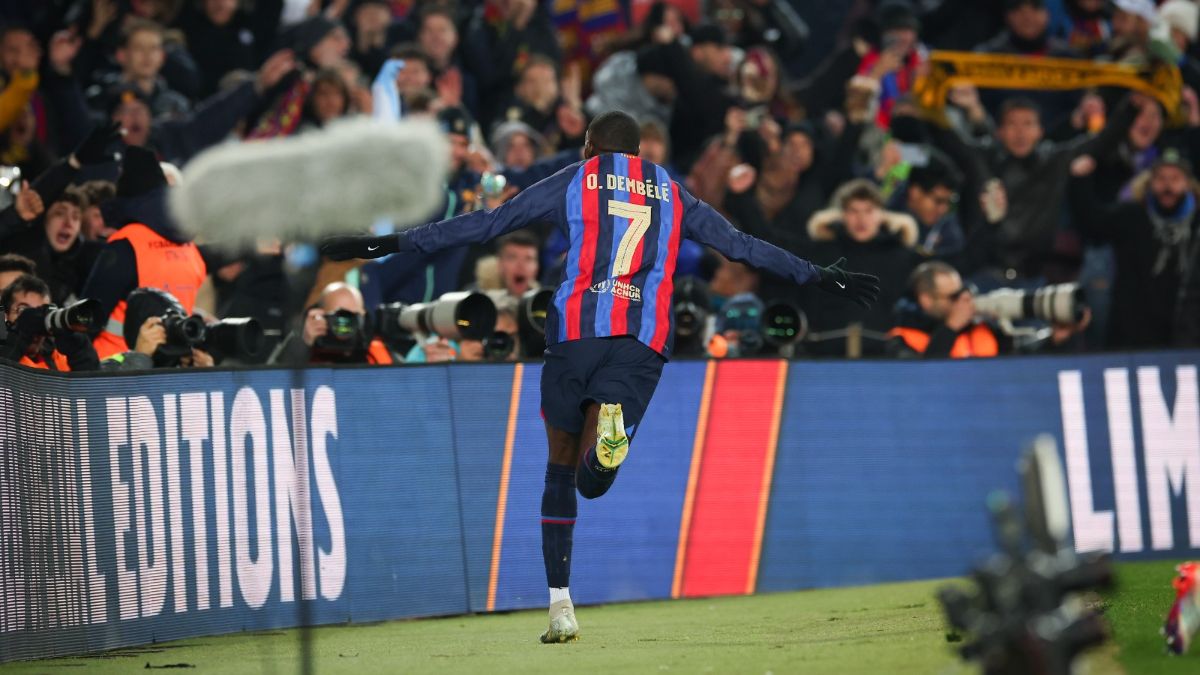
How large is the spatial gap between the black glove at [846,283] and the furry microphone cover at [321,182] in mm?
3738

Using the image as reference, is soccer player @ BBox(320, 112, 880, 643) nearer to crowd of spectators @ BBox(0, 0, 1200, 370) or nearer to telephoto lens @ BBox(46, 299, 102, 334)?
telephoto lens @ BBox(46, 299, 102, 334)

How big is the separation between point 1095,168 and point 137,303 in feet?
29.3

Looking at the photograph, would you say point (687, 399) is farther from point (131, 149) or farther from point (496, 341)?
point (131, 149)

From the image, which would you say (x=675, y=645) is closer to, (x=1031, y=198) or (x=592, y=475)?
(x=592, y=475)

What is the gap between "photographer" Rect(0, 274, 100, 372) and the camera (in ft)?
30.9

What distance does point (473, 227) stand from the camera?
8516 mm

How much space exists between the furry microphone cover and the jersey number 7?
305 cm

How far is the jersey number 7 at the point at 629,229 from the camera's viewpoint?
8.59m

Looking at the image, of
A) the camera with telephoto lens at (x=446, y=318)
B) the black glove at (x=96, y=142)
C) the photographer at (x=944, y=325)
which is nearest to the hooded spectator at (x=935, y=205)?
the photographer at (x=944, y=325)

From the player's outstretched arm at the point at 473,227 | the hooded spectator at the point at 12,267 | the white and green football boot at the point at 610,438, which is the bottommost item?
the white and green football boot at the point at 610,438

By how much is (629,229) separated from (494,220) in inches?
24.8

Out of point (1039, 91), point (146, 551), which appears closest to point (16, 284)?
point (146, 551)

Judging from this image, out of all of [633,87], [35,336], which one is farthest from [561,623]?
[633,87]

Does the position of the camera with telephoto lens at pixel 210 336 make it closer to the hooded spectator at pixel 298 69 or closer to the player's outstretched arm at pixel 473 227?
the player's outstretched arm at pixel 473 227
